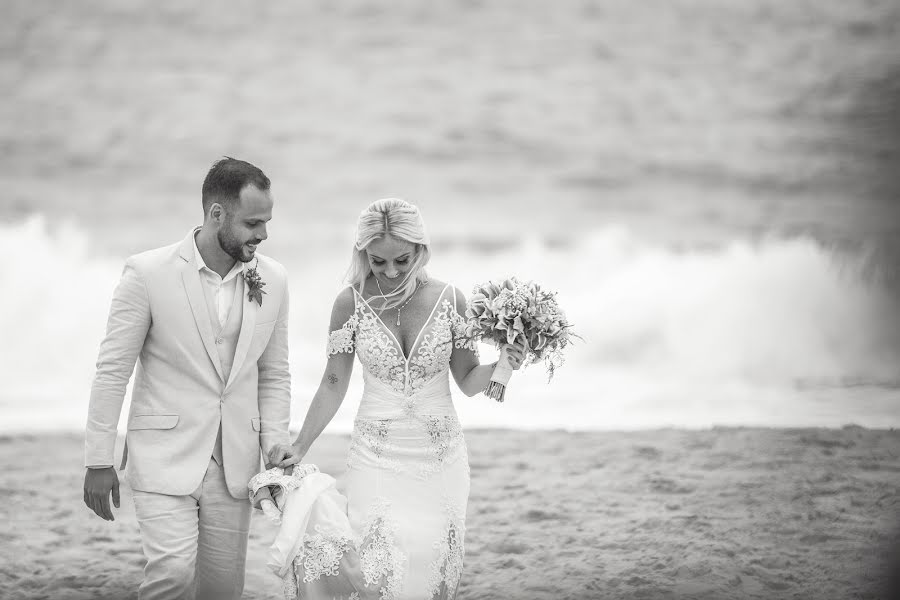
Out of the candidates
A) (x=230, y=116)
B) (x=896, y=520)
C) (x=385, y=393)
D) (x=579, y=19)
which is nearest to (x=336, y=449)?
(x=896, y=520)

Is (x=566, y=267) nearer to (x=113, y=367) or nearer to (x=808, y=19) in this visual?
(x=808, y=19)

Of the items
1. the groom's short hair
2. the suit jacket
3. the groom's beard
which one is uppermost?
the groom's short hair

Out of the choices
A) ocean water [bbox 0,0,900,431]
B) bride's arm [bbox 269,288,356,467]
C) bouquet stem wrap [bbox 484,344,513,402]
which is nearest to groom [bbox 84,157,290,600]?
bride's arm [bbox 269,288,356,467]

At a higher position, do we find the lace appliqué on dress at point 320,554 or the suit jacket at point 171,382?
the suit jacket at point 171,382

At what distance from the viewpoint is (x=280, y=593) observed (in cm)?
486

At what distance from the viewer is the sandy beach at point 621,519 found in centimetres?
495

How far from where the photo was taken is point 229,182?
9.56 feet

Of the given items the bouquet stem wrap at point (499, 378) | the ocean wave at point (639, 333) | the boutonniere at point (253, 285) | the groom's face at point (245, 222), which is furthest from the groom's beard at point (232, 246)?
the ocean wave at point (639, 333)

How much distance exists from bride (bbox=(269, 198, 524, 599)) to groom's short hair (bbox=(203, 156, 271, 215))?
36cm

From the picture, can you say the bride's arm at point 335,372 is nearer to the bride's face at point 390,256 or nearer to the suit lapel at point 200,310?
the bride's face at point 390,256

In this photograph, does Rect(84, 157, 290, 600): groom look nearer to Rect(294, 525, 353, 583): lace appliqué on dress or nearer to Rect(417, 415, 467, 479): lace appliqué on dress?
Rect(294, 525, 353, 583): lace appliqué on dress

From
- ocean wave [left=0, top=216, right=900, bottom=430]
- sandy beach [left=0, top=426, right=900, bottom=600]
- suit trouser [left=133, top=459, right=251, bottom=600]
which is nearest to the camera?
suit trouser [left=133, top=459, right=251, bottom=600]

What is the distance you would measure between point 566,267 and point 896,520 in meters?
7.30

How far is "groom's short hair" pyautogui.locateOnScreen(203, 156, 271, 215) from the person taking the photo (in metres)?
2.91
